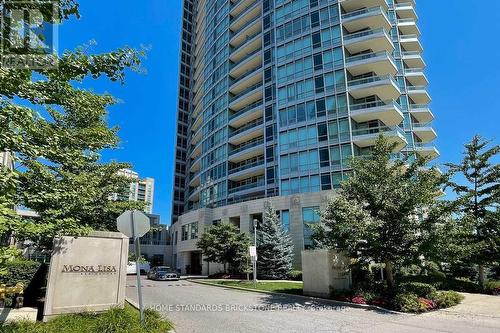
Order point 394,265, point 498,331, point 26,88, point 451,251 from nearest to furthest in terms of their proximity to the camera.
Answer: point 26,88 < point 498,331 < point 451,251 < point 394,265

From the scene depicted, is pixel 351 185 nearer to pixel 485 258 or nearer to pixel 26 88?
pixel 485 258

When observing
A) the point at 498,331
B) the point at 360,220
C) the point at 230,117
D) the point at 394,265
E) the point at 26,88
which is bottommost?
the point at 498,331

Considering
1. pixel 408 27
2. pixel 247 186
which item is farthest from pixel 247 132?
pixel 408 27

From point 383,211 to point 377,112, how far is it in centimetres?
2496

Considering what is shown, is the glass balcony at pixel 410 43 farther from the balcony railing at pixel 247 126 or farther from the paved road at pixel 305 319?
the paved road at pixel 305 319

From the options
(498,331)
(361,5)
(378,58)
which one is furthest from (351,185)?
(361,5)

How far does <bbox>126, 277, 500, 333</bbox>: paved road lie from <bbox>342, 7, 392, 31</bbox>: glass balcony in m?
36.2

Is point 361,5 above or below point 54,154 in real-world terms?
Answer: above

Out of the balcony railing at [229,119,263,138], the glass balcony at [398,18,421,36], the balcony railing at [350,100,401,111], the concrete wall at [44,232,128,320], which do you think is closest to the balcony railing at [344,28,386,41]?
the balcony railing at [350,100,401,111]

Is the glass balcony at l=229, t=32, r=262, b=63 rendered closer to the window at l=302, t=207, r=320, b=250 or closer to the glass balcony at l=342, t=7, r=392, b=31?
the glass balcony at l=342, t=7, r=392, b=31

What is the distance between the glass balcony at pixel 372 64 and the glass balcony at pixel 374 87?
171 centimetres

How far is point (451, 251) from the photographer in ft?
52.6

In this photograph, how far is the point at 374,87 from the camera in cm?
3938

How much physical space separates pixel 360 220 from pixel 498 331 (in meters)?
6.79
